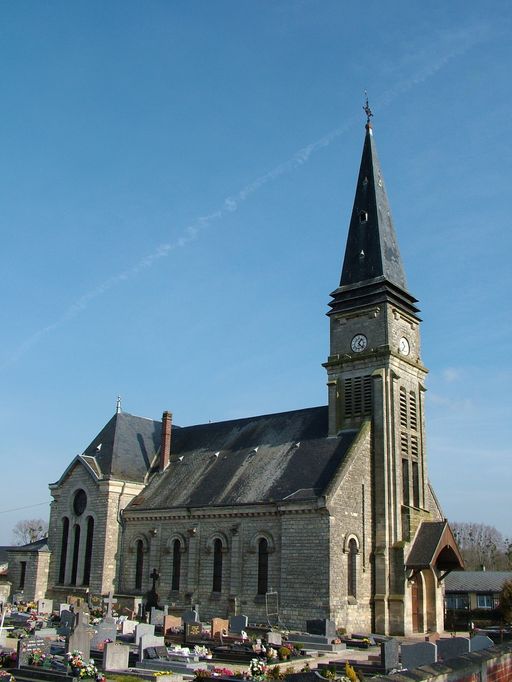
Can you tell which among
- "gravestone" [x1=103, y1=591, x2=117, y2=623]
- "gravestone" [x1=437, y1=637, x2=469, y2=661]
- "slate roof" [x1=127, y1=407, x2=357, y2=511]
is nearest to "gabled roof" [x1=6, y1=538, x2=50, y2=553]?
"slate roof" [x1=127, y1=407, x2=357, y2=511]

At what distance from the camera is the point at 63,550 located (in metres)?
42.7

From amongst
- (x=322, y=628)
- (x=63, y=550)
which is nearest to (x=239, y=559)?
(x=322, y=628)

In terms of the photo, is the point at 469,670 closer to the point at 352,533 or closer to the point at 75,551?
the point at 352,533

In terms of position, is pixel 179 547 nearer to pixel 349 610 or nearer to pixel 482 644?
pixel 349 610

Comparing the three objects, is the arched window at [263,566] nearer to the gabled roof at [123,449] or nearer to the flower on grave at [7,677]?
the gabled roof at [123,449]

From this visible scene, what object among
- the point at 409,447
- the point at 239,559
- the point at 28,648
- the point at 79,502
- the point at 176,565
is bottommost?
the point at 28,648

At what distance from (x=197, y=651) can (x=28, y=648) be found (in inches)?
225

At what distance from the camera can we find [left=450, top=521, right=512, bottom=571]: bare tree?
9582cm

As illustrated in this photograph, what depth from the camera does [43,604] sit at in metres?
37.2

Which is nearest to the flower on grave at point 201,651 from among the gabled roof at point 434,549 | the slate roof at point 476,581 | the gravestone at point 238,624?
the gravestone at point 238,624

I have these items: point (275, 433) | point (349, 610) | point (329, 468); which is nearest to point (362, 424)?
point (329, 468)

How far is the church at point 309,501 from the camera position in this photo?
1268 inches

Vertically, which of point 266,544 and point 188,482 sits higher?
point 188,482

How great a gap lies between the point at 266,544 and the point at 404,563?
6.47 m
